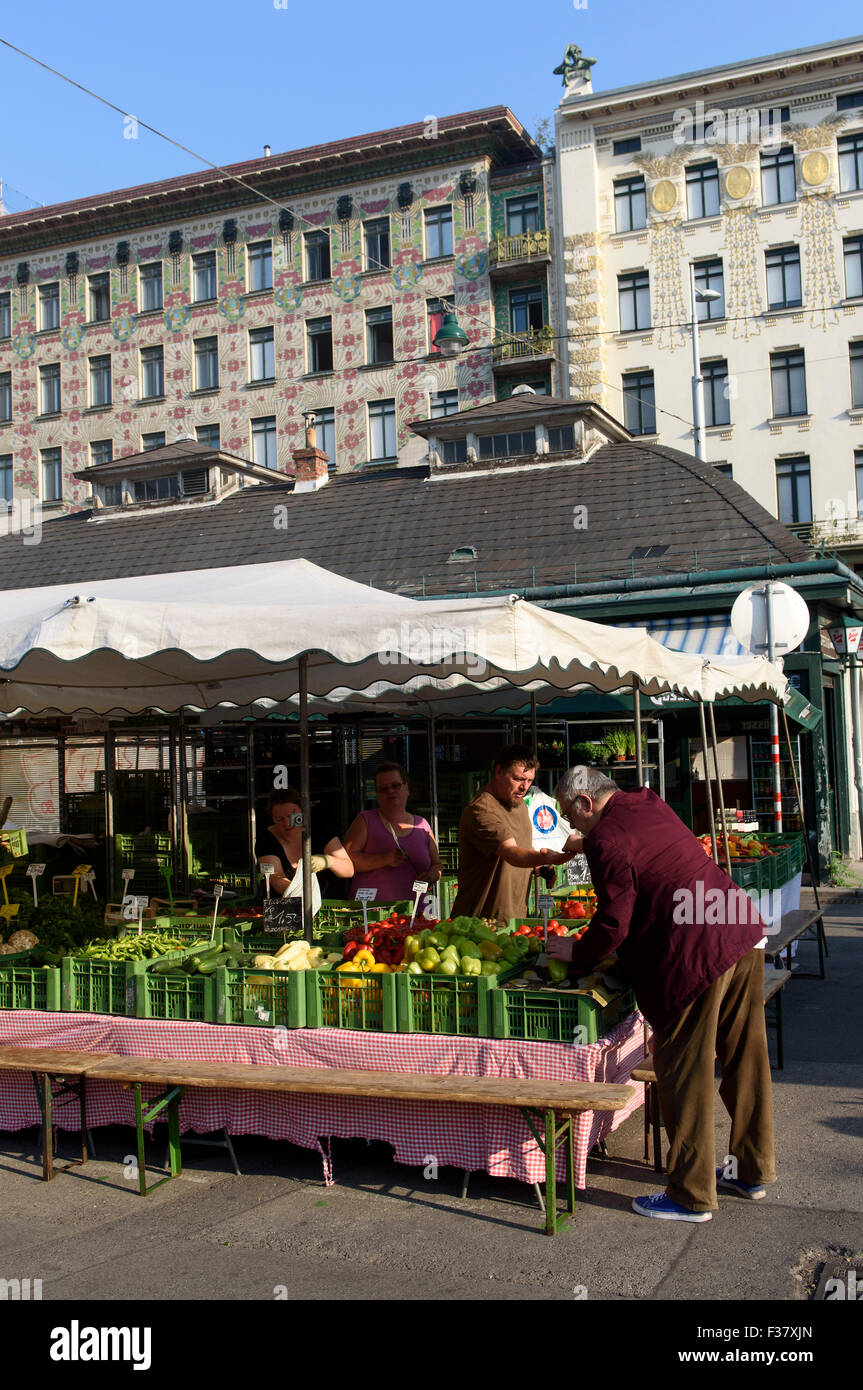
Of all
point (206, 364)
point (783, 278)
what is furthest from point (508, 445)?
point (206, 364)

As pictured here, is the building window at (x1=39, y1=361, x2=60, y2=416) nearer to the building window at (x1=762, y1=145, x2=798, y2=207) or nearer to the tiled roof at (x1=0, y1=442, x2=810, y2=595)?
the tiled roof at (x1=0, y1=442, x2=810, y2=595)

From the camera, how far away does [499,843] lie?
6832mm

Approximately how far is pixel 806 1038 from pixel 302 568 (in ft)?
15.9

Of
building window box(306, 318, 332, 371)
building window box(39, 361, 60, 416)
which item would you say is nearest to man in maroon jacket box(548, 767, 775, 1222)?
building window box(306, 318, 332, 371)

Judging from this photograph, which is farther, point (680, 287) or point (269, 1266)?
point (680, 287)

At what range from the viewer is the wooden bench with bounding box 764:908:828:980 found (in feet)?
26.1

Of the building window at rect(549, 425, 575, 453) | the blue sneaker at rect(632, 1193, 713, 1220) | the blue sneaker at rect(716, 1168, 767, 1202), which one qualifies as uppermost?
the building window at rect(549, 425, 575, 453)

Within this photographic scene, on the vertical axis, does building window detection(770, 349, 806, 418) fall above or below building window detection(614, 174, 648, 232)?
below

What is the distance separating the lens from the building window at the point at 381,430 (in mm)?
36312

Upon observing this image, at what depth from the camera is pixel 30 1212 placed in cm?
539

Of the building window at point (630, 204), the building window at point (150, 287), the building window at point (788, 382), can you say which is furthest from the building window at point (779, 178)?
the building window at point (150, 287)

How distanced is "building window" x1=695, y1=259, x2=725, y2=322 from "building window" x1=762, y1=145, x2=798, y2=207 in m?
2.07

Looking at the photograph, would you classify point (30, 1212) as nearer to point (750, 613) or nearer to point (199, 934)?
point (199, 934)

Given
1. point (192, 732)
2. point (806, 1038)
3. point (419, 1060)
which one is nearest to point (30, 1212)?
point (419, 1060)
